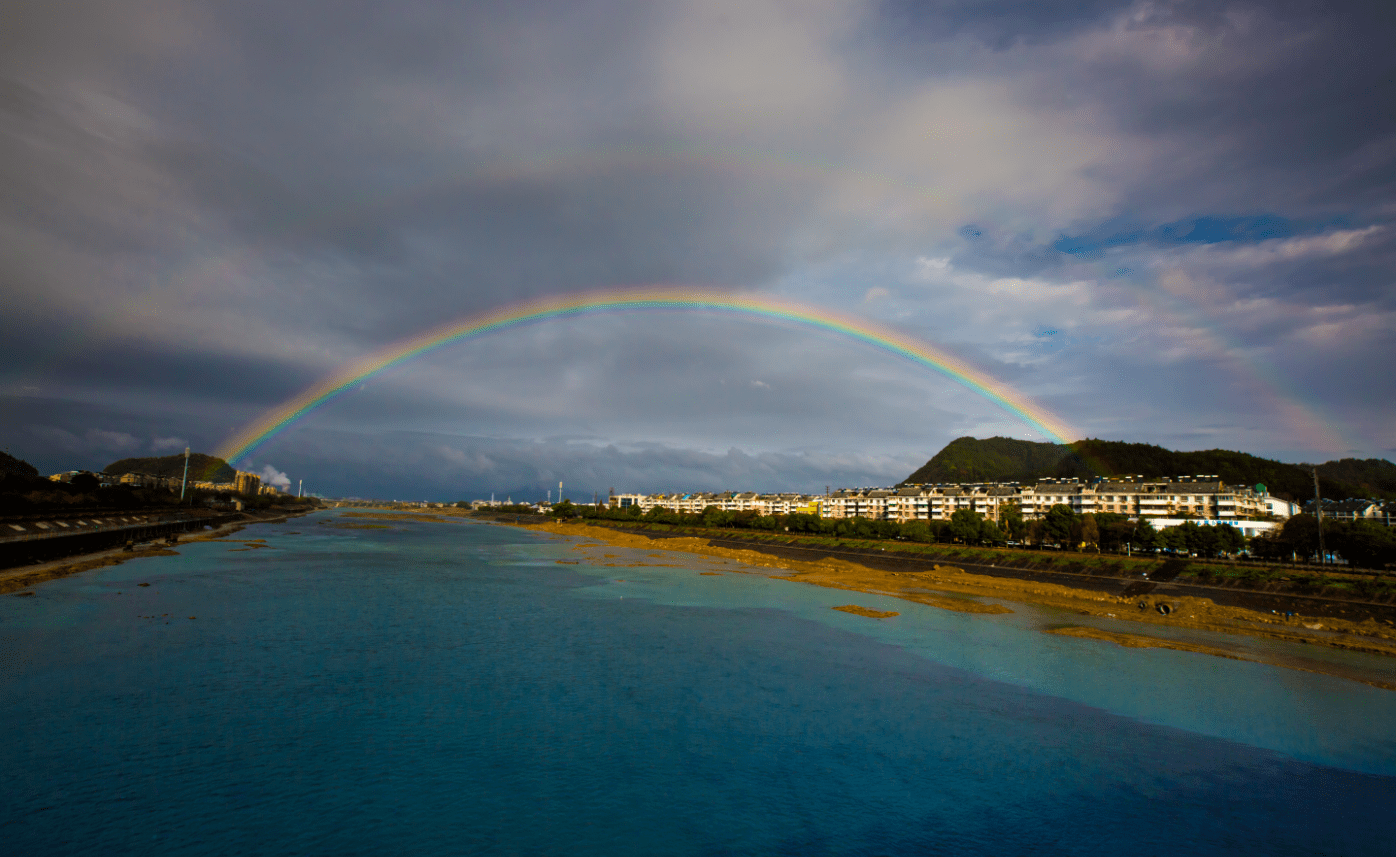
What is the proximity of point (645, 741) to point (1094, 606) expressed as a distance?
3894cm

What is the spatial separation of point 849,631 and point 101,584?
1752 inches

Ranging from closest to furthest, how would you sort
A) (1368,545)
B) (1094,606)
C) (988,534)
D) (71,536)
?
1. (1094,606)
2. (1368,545)
3. (71,536)
4. (988,534)

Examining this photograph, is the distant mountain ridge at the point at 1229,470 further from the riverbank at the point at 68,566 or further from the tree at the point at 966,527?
the riverbank at the point at 68,566

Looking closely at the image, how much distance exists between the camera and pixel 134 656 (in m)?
21.6

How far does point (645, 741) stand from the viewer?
52.9ft

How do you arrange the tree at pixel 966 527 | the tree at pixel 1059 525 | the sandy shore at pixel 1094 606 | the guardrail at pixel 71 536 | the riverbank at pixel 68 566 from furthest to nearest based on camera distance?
1. the tree at pixel 966 527
2. the tree at pixel 1059 525
3. the guardrail at pixel 71 536
4. the riverbank at pixel 68 566
5. the sandy shore at pixel 1094 606

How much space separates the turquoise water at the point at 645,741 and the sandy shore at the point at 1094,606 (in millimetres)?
8350

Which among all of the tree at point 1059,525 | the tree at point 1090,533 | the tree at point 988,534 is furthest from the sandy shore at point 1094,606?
the tree at point 1090,533

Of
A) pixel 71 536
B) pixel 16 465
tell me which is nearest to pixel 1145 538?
pixel 71 536

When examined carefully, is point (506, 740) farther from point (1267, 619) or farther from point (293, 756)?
point (1267, 619)

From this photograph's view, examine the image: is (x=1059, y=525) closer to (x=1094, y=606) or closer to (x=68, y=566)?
(x=1094, y=606)

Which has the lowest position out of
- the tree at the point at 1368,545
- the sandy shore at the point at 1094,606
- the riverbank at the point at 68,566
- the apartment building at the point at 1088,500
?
the sandy shore at the point at 1094,606

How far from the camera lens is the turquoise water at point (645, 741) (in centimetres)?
1186

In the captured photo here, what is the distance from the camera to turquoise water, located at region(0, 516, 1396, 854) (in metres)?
11.9
